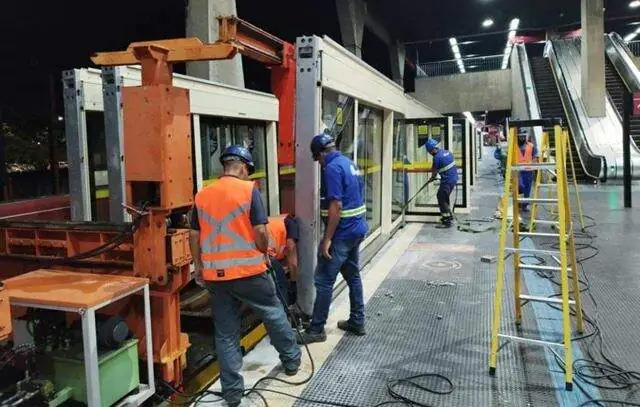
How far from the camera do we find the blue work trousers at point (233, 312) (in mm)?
3041

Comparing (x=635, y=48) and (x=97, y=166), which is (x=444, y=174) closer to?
(x=97, y=166)

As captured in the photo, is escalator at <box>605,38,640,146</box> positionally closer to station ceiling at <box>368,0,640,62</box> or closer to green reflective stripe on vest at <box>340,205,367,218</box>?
station ceiling at <box>368,0,640,62</box>

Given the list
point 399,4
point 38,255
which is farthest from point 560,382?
point 399,4

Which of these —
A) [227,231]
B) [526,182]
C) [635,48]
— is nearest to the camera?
[227,231]

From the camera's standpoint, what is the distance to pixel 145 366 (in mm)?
3160

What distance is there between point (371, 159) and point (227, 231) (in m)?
4.41

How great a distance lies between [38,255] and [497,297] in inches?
122

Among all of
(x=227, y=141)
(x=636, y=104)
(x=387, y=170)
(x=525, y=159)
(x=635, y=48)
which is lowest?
(x=387, y=170)

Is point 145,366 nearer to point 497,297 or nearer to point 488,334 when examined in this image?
point 497,297

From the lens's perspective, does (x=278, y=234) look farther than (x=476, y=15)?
Answer: No

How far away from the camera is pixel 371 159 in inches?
279

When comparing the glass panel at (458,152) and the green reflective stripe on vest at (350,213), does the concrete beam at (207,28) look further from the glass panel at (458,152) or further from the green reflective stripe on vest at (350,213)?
the green reflective stripe on vest at (350,213)

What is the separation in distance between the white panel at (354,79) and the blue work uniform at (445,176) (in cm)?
150

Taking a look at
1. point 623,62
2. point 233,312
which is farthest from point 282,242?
point 623,62
